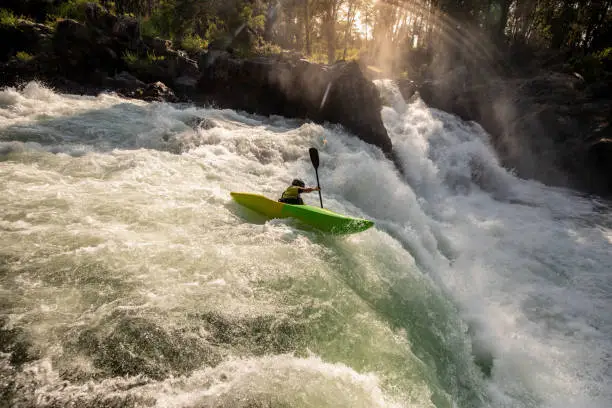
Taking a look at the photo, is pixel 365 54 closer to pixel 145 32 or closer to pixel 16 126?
pixel 145 32

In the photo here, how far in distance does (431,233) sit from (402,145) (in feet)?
20.6

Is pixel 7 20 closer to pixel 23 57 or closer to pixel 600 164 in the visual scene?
pixel 23 57

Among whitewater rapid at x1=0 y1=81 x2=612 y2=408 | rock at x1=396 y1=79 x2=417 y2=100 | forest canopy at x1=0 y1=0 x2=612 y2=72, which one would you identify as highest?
forest canopy at x1=0 y1=0 x2=612 y2=72

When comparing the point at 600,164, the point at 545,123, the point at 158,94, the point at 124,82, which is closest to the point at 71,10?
the point at 124,82

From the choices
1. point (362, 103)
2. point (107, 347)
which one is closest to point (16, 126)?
point (107, 347)

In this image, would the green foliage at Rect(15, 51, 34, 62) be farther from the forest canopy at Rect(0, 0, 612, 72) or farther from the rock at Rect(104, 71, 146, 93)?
the rock at Rect(104, 71, 146, 93)

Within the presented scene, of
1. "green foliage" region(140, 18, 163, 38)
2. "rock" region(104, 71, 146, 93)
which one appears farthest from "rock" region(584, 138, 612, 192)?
"green foliage" region(140, 18, 163, 38)

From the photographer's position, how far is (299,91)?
13141 mm

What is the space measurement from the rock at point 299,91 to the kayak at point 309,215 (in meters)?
7.17

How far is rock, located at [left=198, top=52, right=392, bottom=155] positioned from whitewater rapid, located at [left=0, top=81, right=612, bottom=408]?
3.33 metres

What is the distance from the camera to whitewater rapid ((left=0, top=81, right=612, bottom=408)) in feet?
8.80

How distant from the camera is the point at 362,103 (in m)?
12.2

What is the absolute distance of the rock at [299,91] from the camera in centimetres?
1213

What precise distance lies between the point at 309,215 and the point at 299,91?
8921mm
